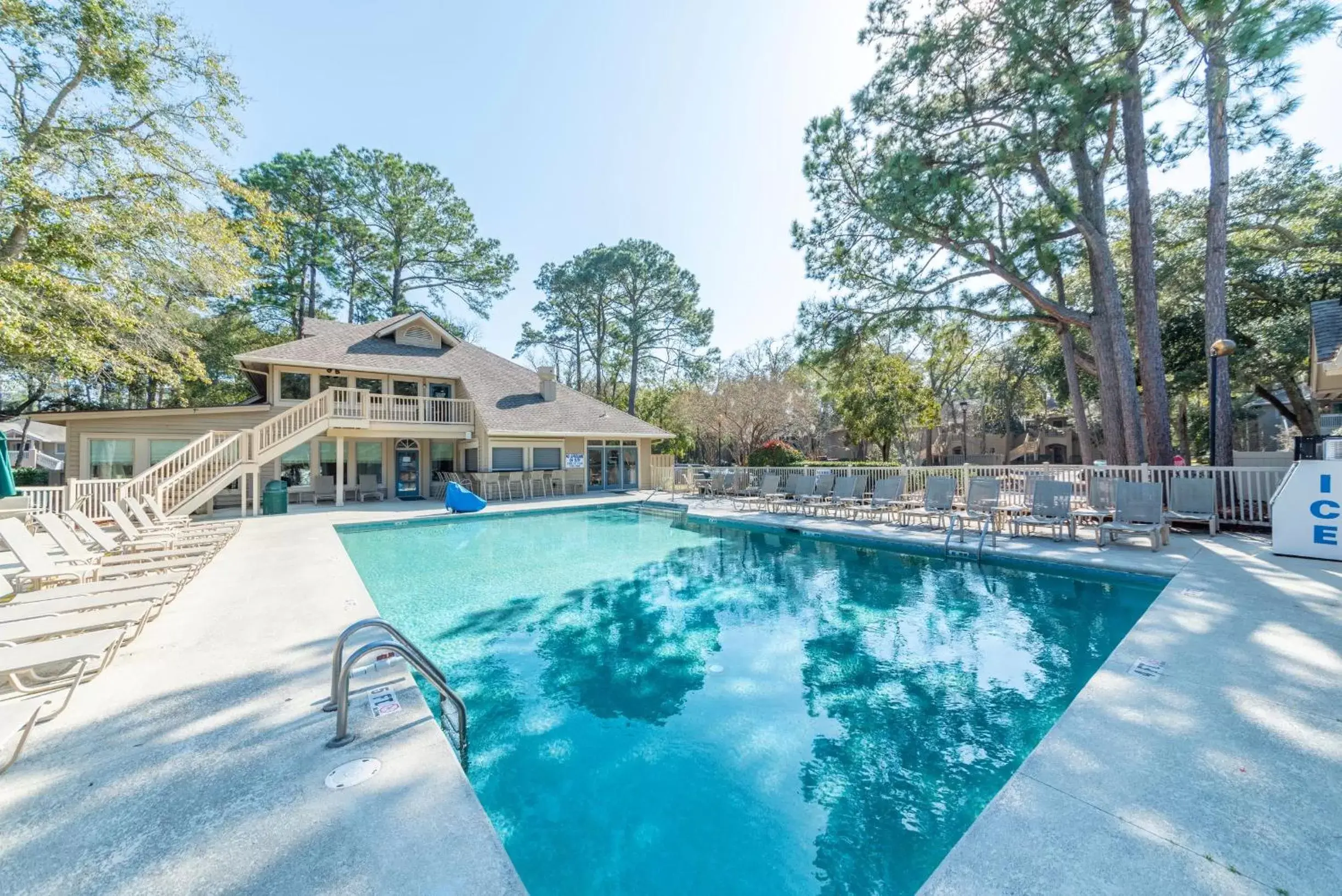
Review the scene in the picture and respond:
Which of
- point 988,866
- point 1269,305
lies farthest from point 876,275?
point 988,866

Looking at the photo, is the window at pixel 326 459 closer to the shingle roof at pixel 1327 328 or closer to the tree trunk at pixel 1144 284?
the tree trunk at pixel 1144 284

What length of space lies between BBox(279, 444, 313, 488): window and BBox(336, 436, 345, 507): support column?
1022 mm

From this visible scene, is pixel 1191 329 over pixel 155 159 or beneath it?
beneath

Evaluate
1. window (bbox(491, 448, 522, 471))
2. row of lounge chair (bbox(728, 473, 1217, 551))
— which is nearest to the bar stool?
window (bbox(491, 448, 522, 471))

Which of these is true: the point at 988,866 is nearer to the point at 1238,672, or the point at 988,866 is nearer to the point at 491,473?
the point at 1238,672

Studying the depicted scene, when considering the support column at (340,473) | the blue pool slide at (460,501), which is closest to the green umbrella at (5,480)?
the support column at (340,473)

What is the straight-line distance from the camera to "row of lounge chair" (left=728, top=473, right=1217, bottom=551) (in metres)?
8.02

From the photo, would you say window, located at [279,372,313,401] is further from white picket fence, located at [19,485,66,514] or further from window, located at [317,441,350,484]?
white picket fence, located at [19,485,66,514]

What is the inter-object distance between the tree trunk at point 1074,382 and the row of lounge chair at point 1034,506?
449 centimetres

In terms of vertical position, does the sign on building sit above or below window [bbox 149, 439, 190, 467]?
below

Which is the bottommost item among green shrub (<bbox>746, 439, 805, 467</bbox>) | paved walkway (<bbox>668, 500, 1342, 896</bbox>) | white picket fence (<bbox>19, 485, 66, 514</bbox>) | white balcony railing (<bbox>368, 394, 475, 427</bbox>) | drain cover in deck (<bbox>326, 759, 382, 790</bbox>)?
paved walkway (<bbox>668, 500, 1342, 896</bbox>)

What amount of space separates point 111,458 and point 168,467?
13.9ft

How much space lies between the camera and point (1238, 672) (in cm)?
338

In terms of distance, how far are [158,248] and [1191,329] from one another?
25917 mm
